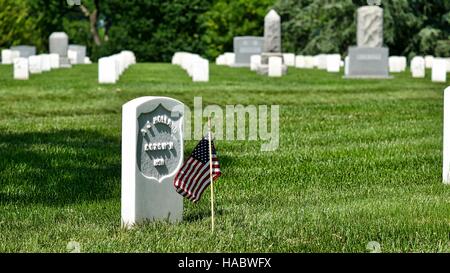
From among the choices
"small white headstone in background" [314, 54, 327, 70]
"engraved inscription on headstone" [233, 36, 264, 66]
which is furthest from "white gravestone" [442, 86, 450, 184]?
"engraved inscription on headstone" [233, 36, 264, 66]

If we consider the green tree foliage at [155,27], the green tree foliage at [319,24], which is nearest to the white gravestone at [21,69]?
the green tree foliage at [319,24]

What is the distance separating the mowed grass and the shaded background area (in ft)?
130

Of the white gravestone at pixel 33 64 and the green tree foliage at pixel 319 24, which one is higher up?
the green tree foliage at pixel 319 24

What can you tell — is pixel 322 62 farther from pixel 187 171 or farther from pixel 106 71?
pixel 187 171

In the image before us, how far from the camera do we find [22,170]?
44.4 feet

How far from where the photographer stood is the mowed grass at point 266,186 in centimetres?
886

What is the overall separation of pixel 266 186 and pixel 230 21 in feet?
215

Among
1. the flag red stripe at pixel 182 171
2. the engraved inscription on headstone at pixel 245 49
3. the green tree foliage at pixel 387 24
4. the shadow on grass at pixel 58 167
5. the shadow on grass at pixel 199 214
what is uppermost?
the green tree foliage at pixel 387 24

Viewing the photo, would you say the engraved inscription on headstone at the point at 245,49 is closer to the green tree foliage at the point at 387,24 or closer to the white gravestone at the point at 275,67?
the green tree foliage at the point at 387,24

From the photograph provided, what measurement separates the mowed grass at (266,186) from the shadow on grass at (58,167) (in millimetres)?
20

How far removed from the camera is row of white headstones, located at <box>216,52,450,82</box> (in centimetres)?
3672

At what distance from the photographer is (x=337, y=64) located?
4859cm

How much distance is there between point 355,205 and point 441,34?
54.6 m
